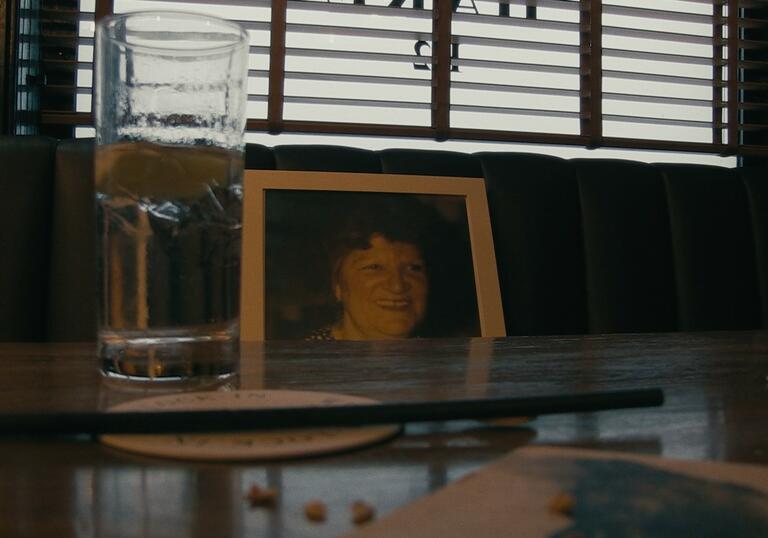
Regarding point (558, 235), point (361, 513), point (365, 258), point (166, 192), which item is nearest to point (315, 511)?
point (361, 513)

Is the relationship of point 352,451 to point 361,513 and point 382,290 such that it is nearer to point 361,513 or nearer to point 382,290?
point 361,513

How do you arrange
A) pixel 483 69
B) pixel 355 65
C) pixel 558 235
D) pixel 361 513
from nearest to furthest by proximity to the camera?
pixel 361 513
pixel 558 235
pixel 355 65
pixel 483 69

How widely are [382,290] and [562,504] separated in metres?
1.14

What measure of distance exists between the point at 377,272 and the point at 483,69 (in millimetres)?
1039

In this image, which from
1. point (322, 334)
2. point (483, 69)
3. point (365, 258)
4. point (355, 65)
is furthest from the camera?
point (483, 69)

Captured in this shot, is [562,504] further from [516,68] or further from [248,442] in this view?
[516,68]

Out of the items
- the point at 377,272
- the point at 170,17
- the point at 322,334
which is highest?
the point at 170,17

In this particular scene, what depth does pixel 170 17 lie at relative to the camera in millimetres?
475

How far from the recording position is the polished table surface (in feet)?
0.76

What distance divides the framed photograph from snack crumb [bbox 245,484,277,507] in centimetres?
102

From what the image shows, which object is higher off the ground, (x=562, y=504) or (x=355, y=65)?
(x=355, y=65)

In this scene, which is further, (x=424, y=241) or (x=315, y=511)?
(x=424, y=241)

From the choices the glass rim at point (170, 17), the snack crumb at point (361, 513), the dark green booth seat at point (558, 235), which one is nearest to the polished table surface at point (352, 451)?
the snack crumb at point (361, 513)

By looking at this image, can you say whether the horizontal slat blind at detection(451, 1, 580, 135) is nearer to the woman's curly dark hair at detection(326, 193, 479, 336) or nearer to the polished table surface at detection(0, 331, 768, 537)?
the woman's curly dark hair at detection(326, 193, 479, 336)
